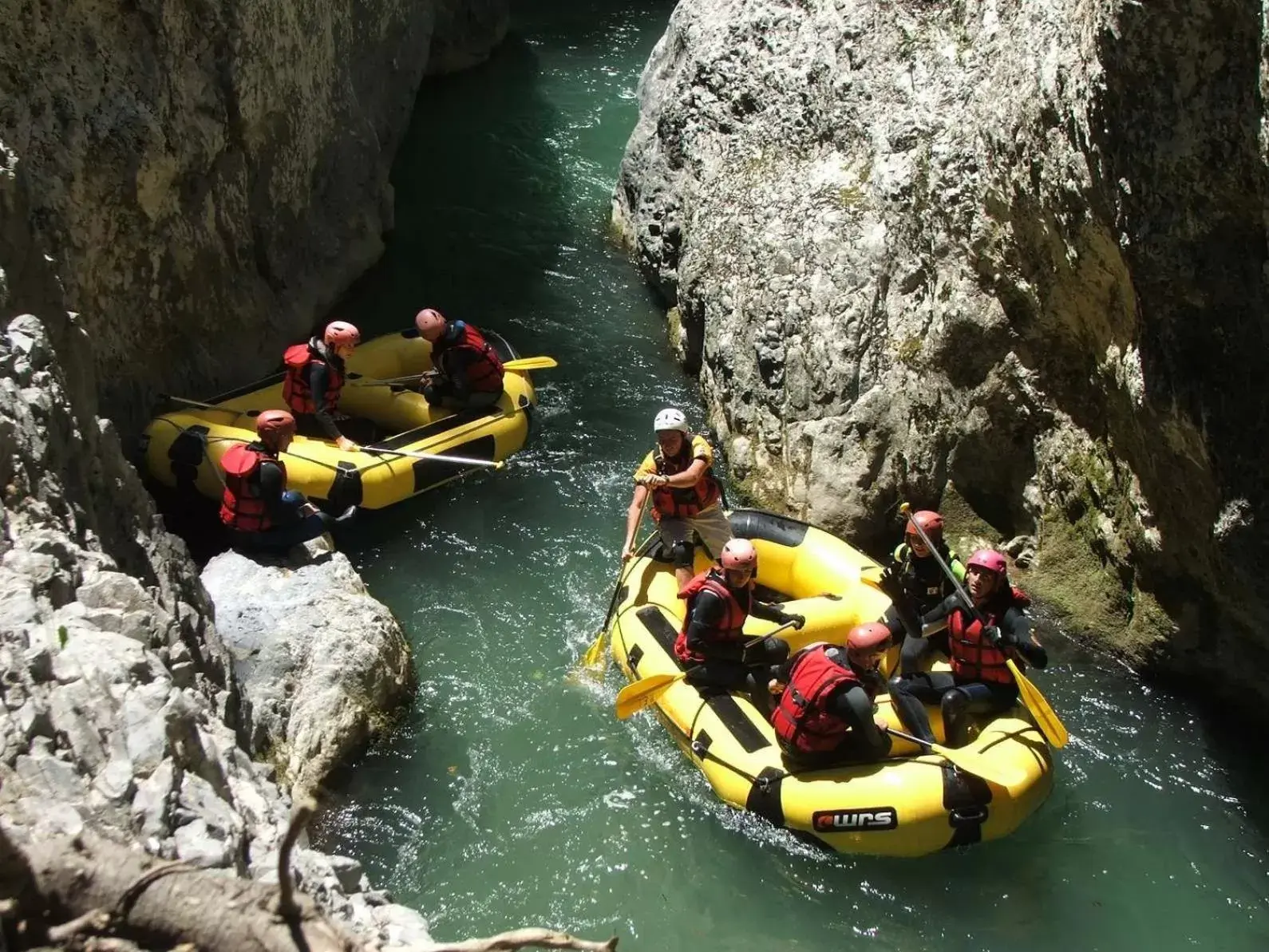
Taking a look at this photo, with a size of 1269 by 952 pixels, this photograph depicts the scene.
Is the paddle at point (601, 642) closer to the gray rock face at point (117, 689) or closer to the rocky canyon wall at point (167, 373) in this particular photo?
the rocky canyon wall at point (167, 373)

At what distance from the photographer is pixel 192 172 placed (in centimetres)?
898

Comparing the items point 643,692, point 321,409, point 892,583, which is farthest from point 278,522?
point 892,583

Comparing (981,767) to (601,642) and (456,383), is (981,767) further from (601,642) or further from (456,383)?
(456,383)

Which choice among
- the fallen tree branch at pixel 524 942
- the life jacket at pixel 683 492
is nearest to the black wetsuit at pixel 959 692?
the life jacket at pixel 683 492

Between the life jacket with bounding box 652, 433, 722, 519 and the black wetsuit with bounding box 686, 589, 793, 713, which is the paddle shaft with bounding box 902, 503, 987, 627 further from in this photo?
the life jacket with bounding box 652, 433, 722, 519

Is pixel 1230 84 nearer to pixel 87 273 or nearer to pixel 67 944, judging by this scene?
pixel 67 944

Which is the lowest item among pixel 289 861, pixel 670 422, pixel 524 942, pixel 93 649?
pixel 93 649

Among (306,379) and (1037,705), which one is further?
(306,379)

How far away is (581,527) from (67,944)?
5.97 metres

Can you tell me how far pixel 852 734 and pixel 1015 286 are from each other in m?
3.26

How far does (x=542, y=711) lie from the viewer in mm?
7246

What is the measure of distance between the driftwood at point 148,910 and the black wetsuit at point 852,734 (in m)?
3.26

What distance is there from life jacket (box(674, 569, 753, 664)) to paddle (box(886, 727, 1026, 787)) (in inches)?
40.4

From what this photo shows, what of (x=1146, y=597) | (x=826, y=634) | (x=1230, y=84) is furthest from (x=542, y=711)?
(x=1230, y=84)
